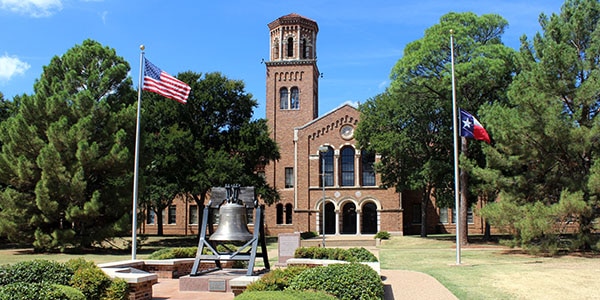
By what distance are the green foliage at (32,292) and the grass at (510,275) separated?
824cm

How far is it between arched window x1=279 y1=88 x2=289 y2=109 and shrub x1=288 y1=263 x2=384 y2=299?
42715 mm

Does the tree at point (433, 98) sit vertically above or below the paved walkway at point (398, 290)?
above

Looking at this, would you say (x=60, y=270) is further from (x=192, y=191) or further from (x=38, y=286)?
(x=192, y=191)

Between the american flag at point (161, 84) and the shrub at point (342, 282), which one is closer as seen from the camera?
the shrub at point (342, 282)

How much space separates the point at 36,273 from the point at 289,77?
43.4 metres

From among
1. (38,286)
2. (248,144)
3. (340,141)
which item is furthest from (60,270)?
(340,141)

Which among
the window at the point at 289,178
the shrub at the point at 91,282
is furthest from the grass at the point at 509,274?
the window at the point at 289,178

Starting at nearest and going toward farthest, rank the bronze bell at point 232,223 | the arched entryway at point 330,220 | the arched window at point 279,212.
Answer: the bronze bell at point 232,223
the arched entryway at point 330,220
the arched window at point 279,212

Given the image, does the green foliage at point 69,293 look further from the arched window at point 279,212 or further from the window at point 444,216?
the window at point 444,216

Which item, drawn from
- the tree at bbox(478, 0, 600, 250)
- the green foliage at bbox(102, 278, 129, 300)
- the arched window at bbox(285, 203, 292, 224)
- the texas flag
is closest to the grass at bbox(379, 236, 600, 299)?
the tree at bbox(478, 0, 600, 250)

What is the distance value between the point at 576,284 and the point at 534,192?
12.0 m

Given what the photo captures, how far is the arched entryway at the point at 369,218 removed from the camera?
4712 centimetres

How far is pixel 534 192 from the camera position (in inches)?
1005

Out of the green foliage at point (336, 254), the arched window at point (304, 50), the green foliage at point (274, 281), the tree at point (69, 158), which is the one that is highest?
the arched window at point (304, 50)
